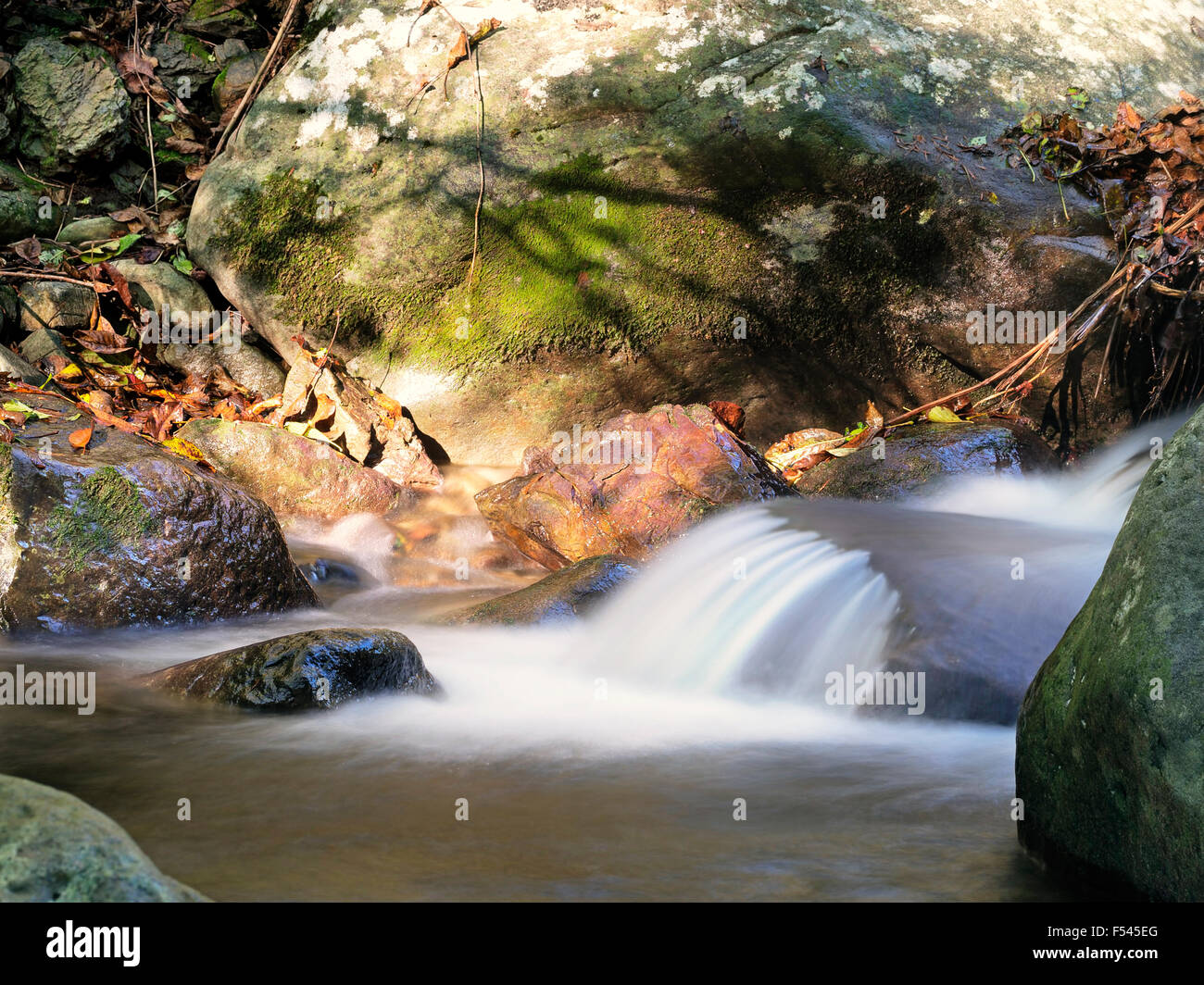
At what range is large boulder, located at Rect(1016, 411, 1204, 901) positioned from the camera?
1.86 meters

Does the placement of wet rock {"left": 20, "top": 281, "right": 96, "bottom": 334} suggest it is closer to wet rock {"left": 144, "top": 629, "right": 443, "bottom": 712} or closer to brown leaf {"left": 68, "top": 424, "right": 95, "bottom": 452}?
brown leaf {"left": 68, "top": 424, "right": 95, "bottom": 452}

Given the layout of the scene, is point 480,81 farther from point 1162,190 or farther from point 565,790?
point 565,790

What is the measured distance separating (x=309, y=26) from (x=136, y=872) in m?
7.15

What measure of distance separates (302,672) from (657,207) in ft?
13.9

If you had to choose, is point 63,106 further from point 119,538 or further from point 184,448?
point 119,538

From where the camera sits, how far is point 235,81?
317 inches

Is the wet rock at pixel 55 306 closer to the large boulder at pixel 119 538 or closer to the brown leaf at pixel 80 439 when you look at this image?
the large boulder at pixel 119 538

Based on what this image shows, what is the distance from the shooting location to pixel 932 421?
6.86 m

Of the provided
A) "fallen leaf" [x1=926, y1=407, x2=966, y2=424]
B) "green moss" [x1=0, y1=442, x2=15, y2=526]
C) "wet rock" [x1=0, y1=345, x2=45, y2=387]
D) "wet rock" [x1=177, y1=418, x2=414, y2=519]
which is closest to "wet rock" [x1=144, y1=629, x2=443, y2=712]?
"green moss" [x1=0, y1=442, x2=15, y2=526]

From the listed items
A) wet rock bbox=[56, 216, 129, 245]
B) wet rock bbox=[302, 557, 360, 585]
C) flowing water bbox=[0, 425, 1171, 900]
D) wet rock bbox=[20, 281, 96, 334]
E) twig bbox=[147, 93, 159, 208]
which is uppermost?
twig bbox=[147, 93, 159, 208]

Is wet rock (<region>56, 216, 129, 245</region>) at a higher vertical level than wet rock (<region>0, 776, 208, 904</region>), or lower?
higher

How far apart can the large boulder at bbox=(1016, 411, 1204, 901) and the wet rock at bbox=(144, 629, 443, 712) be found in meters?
2.03
